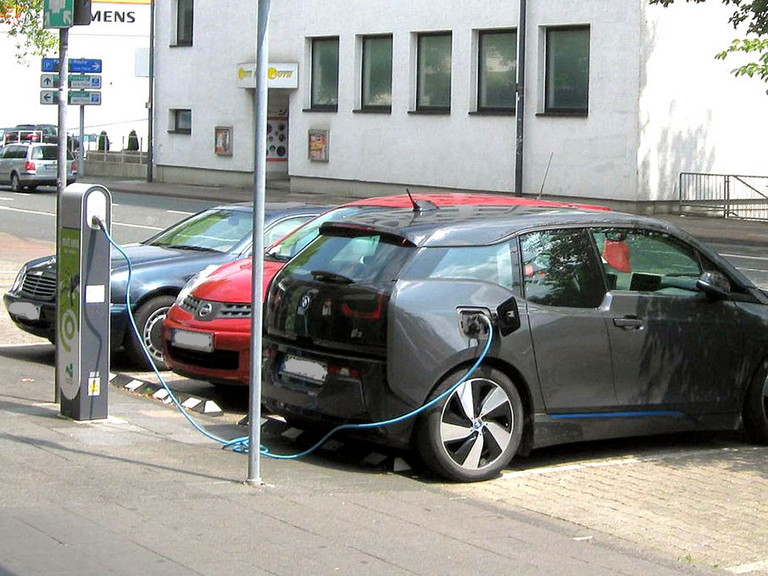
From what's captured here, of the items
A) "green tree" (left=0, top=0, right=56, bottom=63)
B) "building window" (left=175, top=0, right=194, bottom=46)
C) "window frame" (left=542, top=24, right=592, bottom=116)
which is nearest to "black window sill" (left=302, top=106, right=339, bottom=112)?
"building window" (left=175, top=0, right=194, bottom=46)

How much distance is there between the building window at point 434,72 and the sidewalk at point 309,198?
2597 millimetres

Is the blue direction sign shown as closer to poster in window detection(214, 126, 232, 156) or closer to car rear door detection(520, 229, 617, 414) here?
poster in window detection(214, 126, 232, 156)

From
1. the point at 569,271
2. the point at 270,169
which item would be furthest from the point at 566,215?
the point at 270,169

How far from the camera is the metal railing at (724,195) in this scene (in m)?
32.1

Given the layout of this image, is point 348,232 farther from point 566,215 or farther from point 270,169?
point 270,169

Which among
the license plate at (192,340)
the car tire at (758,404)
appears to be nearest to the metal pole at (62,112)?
the license plate at (192,340)

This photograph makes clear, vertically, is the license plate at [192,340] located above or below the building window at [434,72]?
below

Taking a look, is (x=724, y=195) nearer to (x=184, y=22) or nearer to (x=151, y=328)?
(x=184, y=22)

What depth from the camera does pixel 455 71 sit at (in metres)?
34.9

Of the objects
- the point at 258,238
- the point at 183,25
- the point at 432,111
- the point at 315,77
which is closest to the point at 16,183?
the point at 183,25

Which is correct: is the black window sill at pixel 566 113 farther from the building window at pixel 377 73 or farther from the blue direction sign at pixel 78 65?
the blue direction sign at pixel 78 65

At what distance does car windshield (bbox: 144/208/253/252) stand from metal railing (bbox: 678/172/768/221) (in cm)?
2161

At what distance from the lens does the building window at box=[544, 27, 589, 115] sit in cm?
3225

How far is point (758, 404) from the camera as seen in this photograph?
8.69 meters
